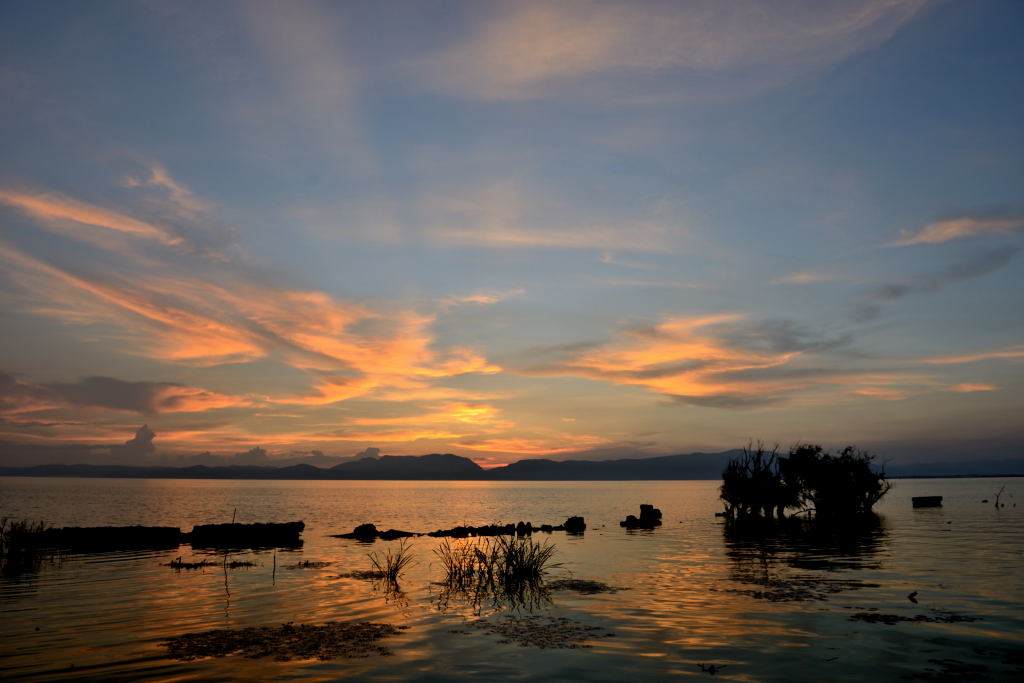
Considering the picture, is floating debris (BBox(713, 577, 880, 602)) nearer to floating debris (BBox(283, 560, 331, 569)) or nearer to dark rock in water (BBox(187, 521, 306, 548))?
floating debris (BBox(283, 560, 331, 569))

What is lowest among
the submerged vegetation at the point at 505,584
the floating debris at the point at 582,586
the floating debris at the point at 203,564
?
the floating debris at the point at 203,564

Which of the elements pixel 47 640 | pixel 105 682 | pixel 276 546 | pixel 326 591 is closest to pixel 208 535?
pixel 276 546

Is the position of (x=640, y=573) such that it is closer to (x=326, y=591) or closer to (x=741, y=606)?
(x=741, y=606)

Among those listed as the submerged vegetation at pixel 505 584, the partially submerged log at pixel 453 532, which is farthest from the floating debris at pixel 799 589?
the partially submerged log at pixel 453 532

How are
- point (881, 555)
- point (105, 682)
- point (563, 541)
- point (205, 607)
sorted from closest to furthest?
point (105, 682), point (205, 607), point (881, 555), point (563, 541)

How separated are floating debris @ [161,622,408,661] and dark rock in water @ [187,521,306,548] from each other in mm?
33555

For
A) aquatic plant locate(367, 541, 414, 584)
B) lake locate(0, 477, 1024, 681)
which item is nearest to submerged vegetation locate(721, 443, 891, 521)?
lake locate(0, 477, 1024, 681)

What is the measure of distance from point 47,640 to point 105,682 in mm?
6343

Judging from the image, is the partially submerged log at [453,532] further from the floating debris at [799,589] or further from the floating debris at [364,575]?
the floating debris at [799,589]

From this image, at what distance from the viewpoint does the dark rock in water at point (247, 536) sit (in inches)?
2065

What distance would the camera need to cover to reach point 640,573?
111ft

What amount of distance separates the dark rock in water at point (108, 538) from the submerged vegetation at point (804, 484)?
57345mm

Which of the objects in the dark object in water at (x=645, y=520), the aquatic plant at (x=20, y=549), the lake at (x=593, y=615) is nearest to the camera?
the lake at (x=593, y=615)

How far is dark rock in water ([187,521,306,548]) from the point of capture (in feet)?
172
